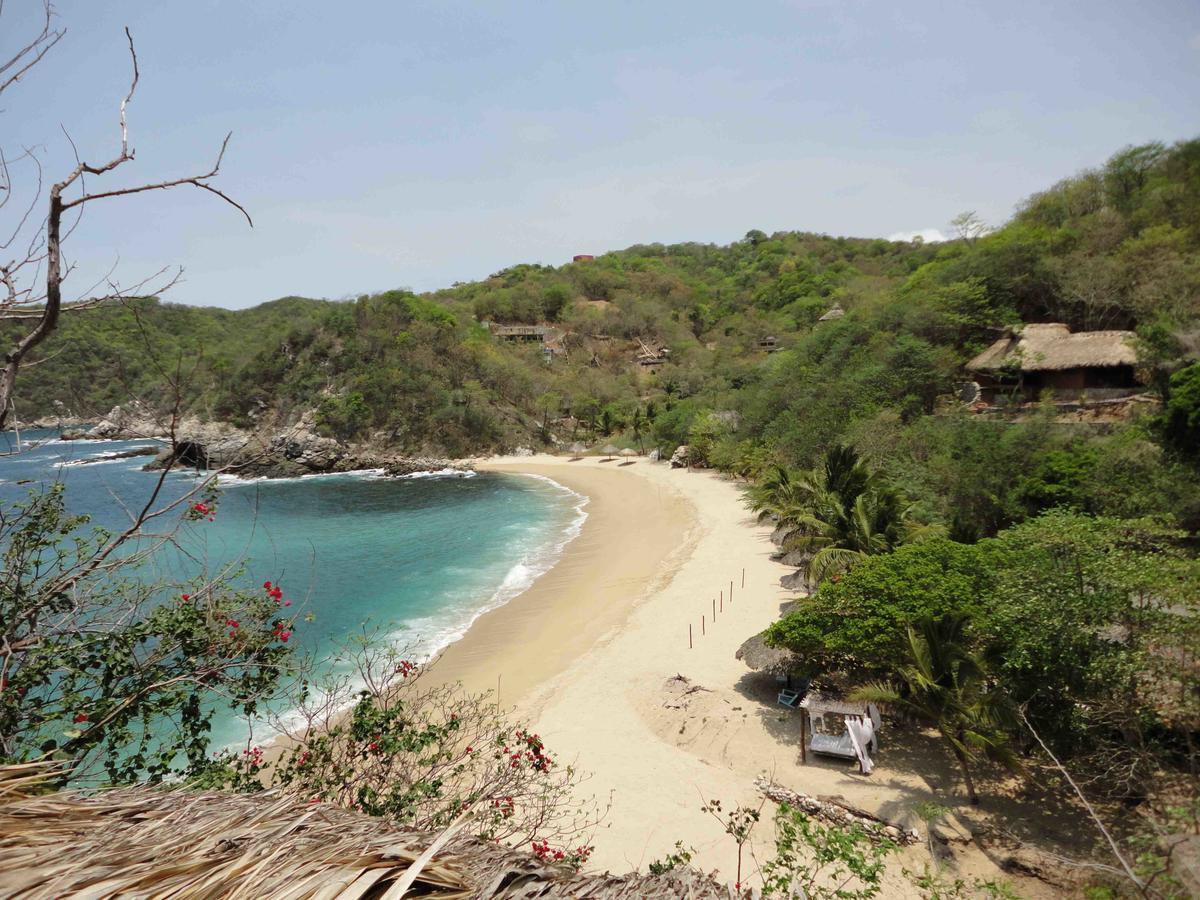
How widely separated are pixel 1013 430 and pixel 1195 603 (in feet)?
32.2

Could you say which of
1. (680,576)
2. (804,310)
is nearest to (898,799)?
(680,576)

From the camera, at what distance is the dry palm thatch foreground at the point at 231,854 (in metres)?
2.16

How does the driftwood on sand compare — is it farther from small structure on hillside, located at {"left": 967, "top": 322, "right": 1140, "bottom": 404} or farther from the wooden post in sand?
small structure on hillside, located at {"left": 967, "top": 322, "right": 1140, "bottom": 404}

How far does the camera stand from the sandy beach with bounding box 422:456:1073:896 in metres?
7.86

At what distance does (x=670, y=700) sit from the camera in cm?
1115

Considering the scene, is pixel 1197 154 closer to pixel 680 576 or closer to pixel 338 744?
pixel 680 576

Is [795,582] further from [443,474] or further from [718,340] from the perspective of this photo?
[718,340]

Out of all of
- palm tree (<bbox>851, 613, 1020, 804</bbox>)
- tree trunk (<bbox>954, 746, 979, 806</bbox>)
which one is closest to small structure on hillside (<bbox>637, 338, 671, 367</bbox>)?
palm tree (<bbox>851, 613, 1020, 804</bbox>)

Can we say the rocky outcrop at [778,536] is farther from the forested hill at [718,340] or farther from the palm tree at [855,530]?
the palm tree at [855,530]

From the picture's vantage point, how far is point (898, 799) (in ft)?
26.6

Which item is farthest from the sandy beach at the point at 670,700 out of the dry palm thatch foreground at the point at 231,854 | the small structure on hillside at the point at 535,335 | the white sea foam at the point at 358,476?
the small structure on hillside at the point at 535,335

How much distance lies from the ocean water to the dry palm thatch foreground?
267cm

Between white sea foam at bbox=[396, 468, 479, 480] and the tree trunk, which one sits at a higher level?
white sea foam at bbox=[396, 468, 479, 480]

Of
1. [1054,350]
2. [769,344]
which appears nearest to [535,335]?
[769,344]
